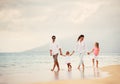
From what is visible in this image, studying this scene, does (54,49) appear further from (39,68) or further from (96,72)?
(96,72)

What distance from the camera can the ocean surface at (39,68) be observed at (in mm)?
3275

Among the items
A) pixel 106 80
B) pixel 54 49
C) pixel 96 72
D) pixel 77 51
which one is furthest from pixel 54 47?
pixel 106 80

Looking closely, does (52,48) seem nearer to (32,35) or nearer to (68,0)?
(32,35)

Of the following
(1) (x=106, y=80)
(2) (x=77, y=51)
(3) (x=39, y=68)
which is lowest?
(1) (x=106, y=80)

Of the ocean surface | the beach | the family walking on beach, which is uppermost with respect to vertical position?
the family walking on beach

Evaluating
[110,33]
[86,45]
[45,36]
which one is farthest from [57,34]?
[110,33]

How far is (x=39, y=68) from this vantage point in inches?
131

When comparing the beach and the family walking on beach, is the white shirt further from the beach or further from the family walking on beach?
the beach

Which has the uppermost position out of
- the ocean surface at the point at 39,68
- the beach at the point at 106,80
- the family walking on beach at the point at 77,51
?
the family walking on beach at the point at 77,51

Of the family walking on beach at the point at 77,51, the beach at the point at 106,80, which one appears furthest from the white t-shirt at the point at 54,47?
the beach at the point at 106,80

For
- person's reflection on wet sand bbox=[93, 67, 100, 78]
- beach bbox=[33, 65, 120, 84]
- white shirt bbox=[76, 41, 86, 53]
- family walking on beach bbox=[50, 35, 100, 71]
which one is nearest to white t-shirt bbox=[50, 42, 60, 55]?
family walking on beach bbox=[50, 35, 100, 71]

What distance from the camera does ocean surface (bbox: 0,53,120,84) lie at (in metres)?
3.28

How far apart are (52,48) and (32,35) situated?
0.99ft

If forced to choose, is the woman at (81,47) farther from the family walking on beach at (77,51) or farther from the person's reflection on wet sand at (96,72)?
the person's reflection on wet sand at (96,72)
